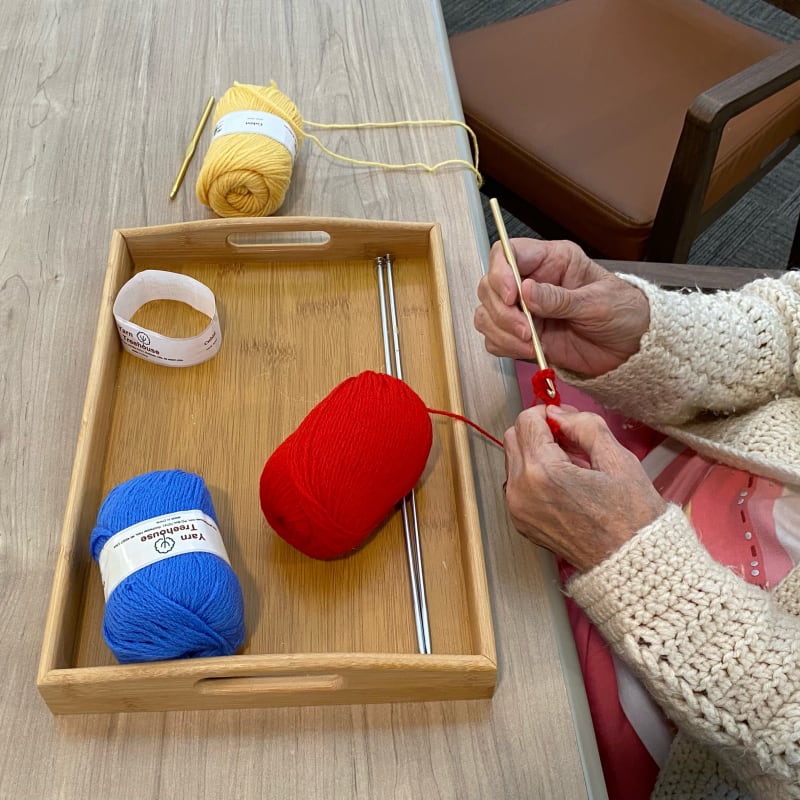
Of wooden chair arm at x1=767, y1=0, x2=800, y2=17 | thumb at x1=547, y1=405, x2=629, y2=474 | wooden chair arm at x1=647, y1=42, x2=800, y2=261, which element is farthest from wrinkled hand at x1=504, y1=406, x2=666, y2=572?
→ wooden chair arm at x1=767, y1=0, x2=800, y2=17

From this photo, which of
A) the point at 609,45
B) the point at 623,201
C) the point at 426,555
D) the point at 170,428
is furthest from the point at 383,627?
the point at 609,45

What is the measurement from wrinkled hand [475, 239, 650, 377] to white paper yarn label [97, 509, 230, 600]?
35cm

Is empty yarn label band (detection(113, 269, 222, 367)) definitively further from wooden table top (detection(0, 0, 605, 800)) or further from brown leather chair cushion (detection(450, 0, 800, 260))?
brown leather chair cushion (detection(450, 0, 800, 260))

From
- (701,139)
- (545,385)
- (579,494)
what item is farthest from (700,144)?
(579,494)

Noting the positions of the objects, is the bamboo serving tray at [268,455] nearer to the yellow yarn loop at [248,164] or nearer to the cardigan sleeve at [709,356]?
the yellow yarn loop at [248,164]

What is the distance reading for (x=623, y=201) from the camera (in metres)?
1.25

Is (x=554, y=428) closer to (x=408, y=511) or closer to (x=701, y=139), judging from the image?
(x=408, y=511)

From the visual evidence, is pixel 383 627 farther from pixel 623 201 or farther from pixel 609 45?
pixel 609 45

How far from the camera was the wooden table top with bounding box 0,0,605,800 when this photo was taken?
0.64 m

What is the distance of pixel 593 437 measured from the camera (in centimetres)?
73

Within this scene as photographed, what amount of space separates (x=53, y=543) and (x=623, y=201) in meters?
0.94

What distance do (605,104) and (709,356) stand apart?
2.31 ft

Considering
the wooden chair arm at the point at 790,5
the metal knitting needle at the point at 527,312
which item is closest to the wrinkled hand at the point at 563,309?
the metal knitting needle at the point at 527,312

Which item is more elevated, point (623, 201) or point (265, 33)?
point (265, 33)
